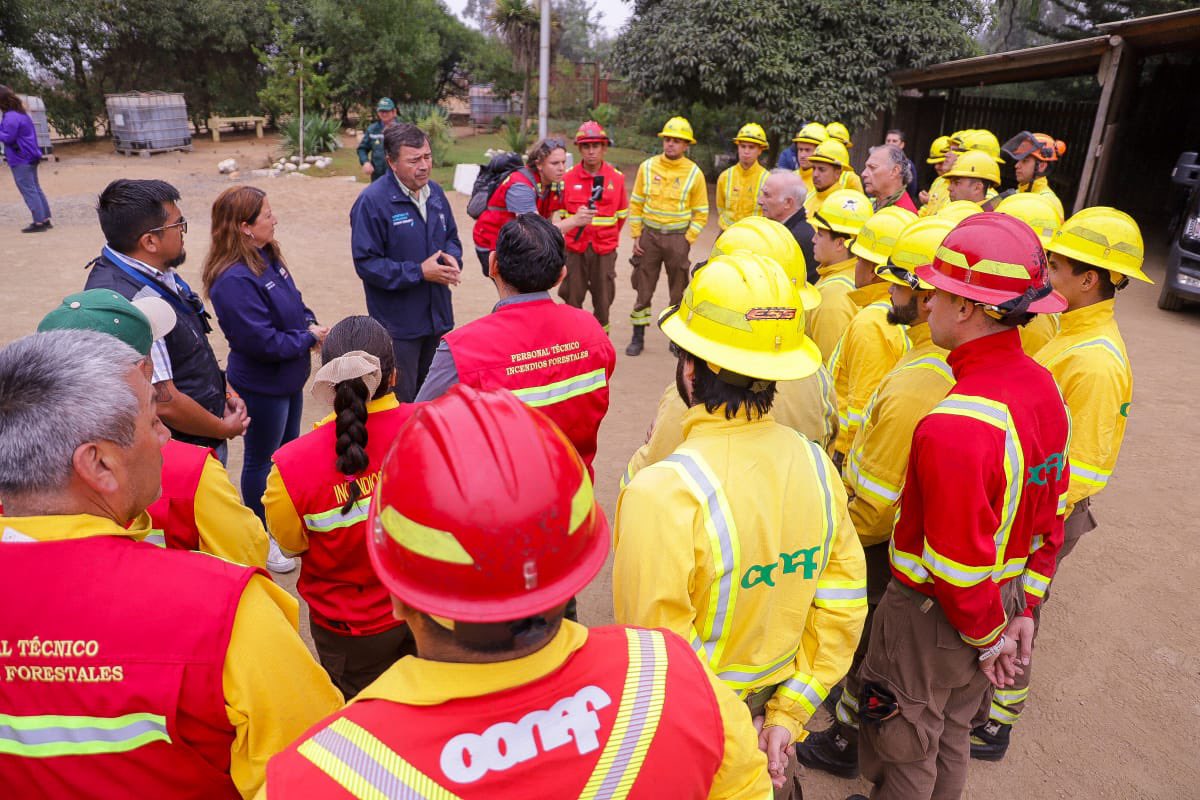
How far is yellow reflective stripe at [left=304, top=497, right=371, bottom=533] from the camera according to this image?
247 centimetres

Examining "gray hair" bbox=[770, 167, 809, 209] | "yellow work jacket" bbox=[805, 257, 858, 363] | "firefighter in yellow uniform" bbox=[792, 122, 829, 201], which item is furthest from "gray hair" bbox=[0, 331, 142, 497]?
"firefighter in yellow uniform" bbox=[792, 122, 829, 201]

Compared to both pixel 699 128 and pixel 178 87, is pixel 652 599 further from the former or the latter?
pixel 178 87

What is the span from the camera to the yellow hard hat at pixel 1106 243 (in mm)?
3113

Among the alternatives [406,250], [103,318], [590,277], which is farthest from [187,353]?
[590,277]

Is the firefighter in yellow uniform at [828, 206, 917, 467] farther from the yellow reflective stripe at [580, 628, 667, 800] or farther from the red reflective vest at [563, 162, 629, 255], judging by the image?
the red reflective vest at [563, 162, 629, 255]

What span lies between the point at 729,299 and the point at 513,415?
1.08m

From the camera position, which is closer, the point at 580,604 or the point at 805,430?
the point at 805,430

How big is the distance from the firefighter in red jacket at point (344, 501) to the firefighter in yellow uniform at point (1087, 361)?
2576 mm

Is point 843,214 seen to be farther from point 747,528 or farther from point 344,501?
point 344,501

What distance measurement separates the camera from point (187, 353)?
338 centimetres

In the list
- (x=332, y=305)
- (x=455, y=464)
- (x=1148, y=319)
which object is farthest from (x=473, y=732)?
(x=1148, y=319)

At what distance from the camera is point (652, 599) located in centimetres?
181

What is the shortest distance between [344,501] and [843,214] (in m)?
3.27

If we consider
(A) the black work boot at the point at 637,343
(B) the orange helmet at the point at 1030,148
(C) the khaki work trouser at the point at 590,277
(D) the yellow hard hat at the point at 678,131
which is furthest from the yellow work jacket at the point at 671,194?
(B) the orange helmet at the point at 1030,148
